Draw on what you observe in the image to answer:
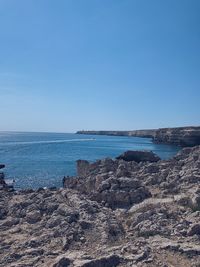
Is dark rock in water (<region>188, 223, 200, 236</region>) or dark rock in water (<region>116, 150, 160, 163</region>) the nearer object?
dark rock in water (<region>188, 223, 200, 236</region>)

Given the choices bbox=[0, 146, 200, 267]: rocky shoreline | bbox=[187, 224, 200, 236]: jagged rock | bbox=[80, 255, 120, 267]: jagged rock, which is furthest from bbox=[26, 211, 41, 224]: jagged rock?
bbox=[187, 224, 200, 236]: jagged rock

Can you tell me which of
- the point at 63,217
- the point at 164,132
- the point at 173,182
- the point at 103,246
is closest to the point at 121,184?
the point at 173,182

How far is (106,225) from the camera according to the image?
18.8 meters

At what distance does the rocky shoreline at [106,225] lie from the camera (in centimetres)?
1498

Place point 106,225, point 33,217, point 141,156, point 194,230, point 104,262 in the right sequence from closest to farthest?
point 104,262, point 194,230, point 106,225, point 33,217, point 141,156

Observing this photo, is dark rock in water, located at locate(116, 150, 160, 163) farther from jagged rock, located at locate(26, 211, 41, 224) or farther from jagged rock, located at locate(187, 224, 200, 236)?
jagged rock, located at locate(187, 224, 200, 236)

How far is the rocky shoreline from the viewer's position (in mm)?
14984

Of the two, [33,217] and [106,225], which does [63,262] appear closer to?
[106,225]

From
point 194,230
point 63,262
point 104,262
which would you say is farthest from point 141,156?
point 63,262

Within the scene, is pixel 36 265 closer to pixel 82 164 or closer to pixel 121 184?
pixel 121 184

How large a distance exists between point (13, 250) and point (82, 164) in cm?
2450

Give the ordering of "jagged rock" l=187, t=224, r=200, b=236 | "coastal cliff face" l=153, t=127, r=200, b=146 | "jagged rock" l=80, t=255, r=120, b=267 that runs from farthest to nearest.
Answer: "coastal cliff face" l=153, t=127, r=200, b=146 → "jagged rock" l=187, t=224, r=200, b=236 → "jagged rock" l=80, t=255, r=120, b=267

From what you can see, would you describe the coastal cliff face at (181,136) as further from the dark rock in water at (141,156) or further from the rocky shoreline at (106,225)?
the rocky shoreline at (106,225)

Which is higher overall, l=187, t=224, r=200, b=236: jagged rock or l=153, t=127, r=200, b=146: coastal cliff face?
l=153, t=127, r=200, b=146: coastal cliff face
